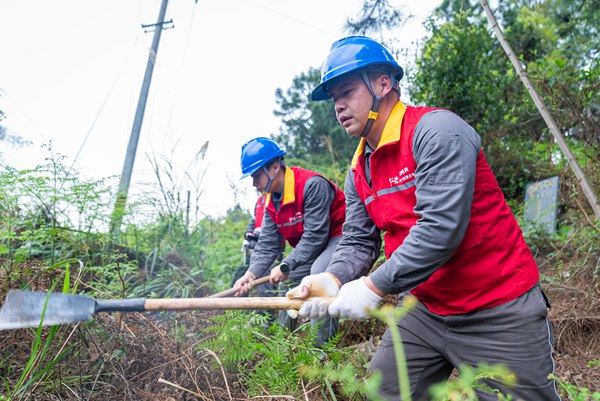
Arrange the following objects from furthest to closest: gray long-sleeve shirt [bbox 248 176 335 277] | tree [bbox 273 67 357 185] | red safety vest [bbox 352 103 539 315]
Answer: tree [bbox 273 67 357 185], gray long-sleeve shirt [bbox 248 176 335 277], red safety vest [bbox 352 103 539 315]

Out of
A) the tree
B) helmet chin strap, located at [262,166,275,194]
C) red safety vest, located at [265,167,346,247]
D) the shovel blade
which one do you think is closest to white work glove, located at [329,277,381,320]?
the shovel blade

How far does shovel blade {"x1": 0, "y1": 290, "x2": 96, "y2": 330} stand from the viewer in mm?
1915

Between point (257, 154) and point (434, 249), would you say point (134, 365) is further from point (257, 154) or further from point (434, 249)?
point (257, 154)

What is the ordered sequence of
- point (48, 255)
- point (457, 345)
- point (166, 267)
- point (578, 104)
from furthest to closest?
point (166, 267) < point (578, 104) < point (48, 255) < point (457, 345)

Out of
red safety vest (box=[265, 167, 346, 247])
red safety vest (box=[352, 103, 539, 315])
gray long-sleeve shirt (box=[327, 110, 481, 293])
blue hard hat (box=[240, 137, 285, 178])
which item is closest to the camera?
gray long-sleeve shirt (box=[327, 110, 481, 293])

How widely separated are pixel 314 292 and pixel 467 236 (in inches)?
30.4

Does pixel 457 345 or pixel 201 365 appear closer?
pixel 457 345

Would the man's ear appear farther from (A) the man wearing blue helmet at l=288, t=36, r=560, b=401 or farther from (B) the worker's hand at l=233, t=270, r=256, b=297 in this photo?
(B) the worker's hand at l=233, t=270, r=256, b=297

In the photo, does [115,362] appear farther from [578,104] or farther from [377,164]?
[578,104]

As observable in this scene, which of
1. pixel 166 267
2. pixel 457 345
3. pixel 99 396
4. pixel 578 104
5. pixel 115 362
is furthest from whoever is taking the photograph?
pixel 166 267

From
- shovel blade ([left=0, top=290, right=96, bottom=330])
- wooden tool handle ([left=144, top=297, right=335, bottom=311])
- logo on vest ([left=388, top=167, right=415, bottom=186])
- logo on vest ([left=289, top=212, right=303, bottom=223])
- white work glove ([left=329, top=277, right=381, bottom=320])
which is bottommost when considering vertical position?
white work glove ([left=329, top=277, right=381, bottom=320])

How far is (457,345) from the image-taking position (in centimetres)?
201

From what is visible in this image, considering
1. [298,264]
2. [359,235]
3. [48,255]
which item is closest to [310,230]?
[298,264]

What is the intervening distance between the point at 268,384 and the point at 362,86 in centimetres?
151
